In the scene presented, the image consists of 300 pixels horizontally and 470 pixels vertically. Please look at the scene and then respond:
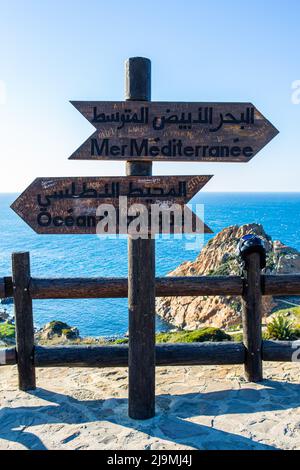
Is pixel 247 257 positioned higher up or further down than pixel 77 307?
higher up

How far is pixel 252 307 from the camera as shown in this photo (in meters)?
5.52

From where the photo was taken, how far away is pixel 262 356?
5.61 metres

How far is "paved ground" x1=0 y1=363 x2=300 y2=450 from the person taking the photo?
14.3ft

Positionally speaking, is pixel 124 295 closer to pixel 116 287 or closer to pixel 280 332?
pixel 116 287

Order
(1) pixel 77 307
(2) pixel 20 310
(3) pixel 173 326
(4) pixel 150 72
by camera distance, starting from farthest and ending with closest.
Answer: (1) pixel 77 307, (3) pixel 173 326, (2) pixel 20 310, (4) pixel 150 72

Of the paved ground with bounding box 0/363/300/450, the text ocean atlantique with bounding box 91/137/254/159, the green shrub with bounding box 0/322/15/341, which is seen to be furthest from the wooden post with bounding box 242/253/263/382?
the green shrub with bounding box 0/322/15/341

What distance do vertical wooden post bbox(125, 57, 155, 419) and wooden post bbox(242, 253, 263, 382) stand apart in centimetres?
139

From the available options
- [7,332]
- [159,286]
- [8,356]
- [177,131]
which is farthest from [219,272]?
[177,131]

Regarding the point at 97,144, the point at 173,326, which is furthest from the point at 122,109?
the point at 173,326

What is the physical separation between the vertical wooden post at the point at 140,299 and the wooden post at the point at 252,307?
139 centimetres

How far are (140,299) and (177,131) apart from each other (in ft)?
5.30

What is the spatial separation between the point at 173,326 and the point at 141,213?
2096 centimetres
